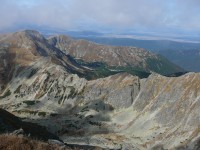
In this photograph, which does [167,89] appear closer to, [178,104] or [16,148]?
[178,104]

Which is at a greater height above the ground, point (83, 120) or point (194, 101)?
point (194, 101)

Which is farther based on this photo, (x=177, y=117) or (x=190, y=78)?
(x=190, y=78)

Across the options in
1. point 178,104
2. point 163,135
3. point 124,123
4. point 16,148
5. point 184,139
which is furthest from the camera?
point 124,123

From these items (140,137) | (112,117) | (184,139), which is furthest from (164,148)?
(112,117)

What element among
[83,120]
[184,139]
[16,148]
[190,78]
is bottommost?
[83,120]

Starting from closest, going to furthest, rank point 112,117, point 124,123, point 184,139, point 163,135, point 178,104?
point 184,139
point 163,135
point 178,104
point 124,123
point 112,117

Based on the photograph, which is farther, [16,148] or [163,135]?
[163,135]

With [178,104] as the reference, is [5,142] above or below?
above

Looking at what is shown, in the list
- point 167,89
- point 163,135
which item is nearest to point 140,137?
point 163,135

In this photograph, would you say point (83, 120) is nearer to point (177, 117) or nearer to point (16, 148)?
point (177, 117)
